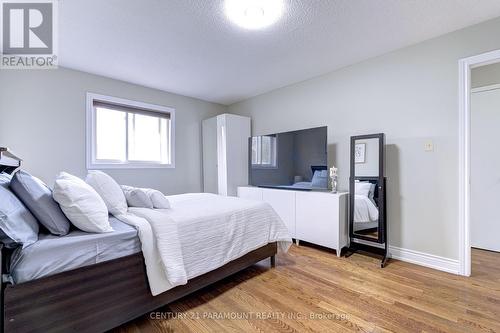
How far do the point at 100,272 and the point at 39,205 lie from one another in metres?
0.52

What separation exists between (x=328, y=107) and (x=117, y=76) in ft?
9.89

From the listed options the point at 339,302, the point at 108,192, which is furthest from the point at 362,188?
the point at 108,192

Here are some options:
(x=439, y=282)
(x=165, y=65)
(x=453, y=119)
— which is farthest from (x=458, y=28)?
(x=165, y=65)

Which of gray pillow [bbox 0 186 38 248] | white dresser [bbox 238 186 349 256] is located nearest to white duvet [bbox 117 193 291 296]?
gray pillow [bbox 0 186 38 248]

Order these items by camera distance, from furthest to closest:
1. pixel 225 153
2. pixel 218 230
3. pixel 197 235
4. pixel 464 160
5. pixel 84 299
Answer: pixel 225 153
pixel 464 160
pixel 218 230
pixel 197 235
pixel 84 299

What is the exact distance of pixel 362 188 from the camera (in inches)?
110

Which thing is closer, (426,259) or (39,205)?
(39,205)

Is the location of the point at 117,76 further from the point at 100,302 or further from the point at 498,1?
the point at 498,1

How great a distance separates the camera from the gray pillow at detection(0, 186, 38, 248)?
114 centimetres

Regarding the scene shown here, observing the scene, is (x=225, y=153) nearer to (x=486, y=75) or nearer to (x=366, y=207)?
(x=366, y=207)

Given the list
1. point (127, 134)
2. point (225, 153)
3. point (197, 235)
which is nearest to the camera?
point (197, 235)

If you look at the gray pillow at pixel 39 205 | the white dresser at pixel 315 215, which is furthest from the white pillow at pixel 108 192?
the white dresser at pixel 315 215

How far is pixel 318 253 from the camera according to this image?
2.91 meters

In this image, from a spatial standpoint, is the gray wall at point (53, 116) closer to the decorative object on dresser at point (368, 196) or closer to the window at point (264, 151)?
the window at point (264, 151)
